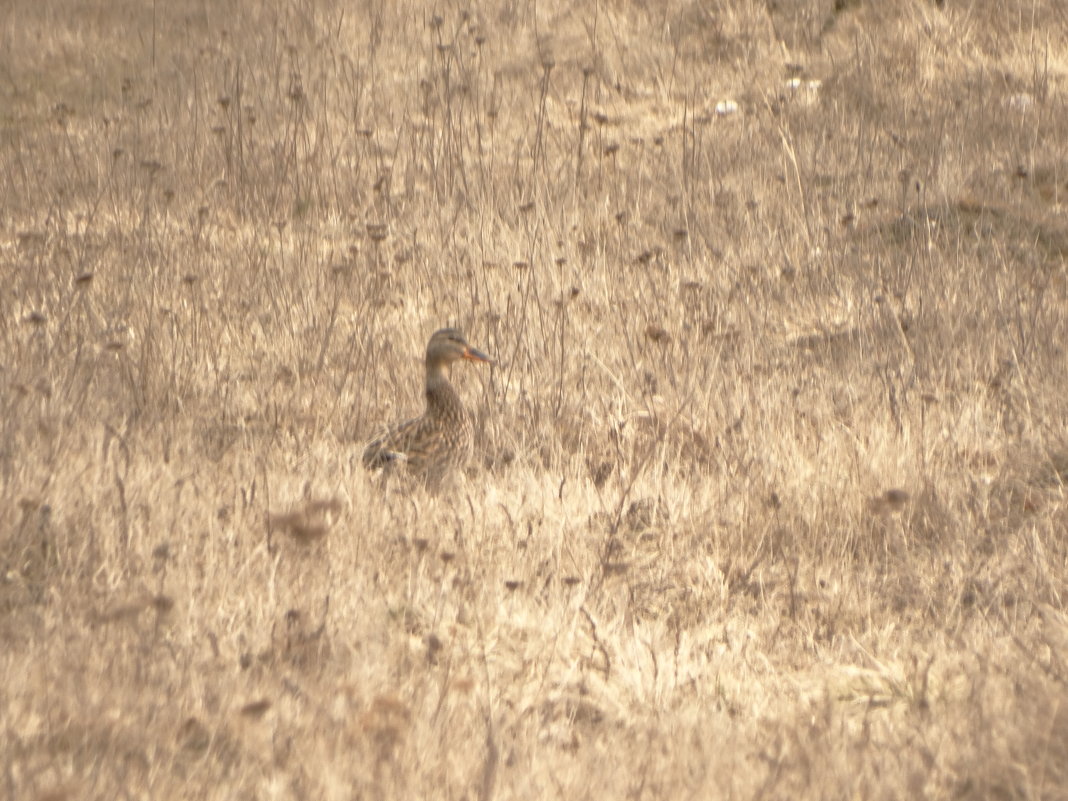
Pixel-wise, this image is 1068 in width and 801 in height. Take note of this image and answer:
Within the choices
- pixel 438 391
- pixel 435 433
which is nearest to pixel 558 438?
pixel 435 433

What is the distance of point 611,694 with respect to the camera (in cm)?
333

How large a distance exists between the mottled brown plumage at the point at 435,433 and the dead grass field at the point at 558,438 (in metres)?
0.13

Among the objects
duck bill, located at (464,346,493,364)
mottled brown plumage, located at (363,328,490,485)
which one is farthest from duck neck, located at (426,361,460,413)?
duck bill, located at (464,346,493,364)

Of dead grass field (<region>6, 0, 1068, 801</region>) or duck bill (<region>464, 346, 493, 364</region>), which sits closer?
dead grass field (<region>6, 0, 1068, 801</region>)

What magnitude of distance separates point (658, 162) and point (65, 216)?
3541 mm

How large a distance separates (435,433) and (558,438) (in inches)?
17.2

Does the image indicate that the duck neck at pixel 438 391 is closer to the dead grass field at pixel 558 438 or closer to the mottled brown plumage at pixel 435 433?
the mottled brown plumage at pixel 435 433

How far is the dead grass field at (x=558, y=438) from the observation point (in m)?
2.96

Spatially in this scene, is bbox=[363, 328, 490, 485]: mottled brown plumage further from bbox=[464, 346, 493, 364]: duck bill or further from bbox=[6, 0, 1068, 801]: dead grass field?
bbox=[6, 0, 1068, 801]: dead grass field

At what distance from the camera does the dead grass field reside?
2.96 meters

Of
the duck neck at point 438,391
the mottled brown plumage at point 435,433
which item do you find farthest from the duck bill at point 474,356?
the duck neck at point 438,391

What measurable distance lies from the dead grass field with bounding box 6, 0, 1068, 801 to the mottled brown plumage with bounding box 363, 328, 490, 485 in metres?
0.13

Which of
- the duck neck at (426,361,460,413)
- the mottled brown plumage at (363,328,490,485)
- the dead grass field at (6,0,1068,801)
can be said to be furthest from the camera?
the duck neck at (426,361,460,413)

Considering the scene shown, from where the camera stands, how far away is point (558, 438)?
4.85 m
